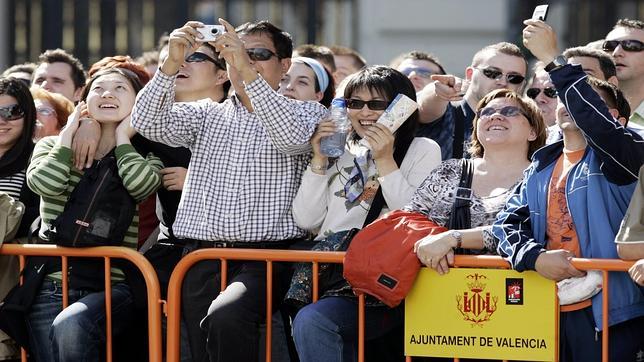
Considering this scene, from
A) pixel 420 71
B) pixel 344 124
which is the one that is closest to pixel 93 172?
pixel 344 124

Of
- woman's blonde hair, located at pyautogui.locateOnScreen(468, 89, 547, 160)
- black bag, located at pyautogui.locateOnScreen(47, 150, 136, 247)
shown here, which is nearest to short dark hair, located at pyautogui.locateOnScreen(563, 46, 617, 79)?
woman's blonde hair, located at pyautogui.locateOnScreen(468, 89, 547, 160)

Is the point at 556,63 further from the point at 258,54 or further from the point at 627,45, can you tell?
the point at 627,45

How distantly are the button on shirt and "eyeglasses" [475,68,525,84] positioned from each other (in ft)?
4.43

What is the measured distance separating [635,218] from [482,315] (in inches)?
34.5

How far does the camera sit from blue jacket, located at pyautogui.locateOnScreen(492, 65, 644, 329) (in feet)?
19.4

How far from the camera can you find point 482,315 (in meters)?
6.23

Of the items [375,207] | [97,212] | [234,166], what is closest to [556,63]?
[375,207]

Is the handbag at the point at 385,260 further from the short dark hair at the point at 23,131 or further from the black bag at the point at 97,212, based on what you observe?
the short dark hair at the point at 23,131

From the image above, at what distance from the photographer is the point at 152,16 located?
16.6 meters

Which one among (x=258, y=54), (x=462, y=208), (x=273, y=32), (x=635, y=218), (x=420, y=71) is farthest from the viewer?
(x=420, y=71)

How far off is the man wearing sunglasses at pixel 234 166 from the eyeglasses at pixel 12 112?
39.2 inches

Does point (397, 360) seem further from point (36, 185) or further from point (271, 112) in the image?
point (36, 185)

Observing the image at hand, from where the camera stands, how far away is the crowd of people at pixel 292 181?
6.05 m

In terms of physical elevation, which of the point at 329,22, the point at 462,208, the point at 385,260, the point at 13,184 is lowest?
the point at 385,260
